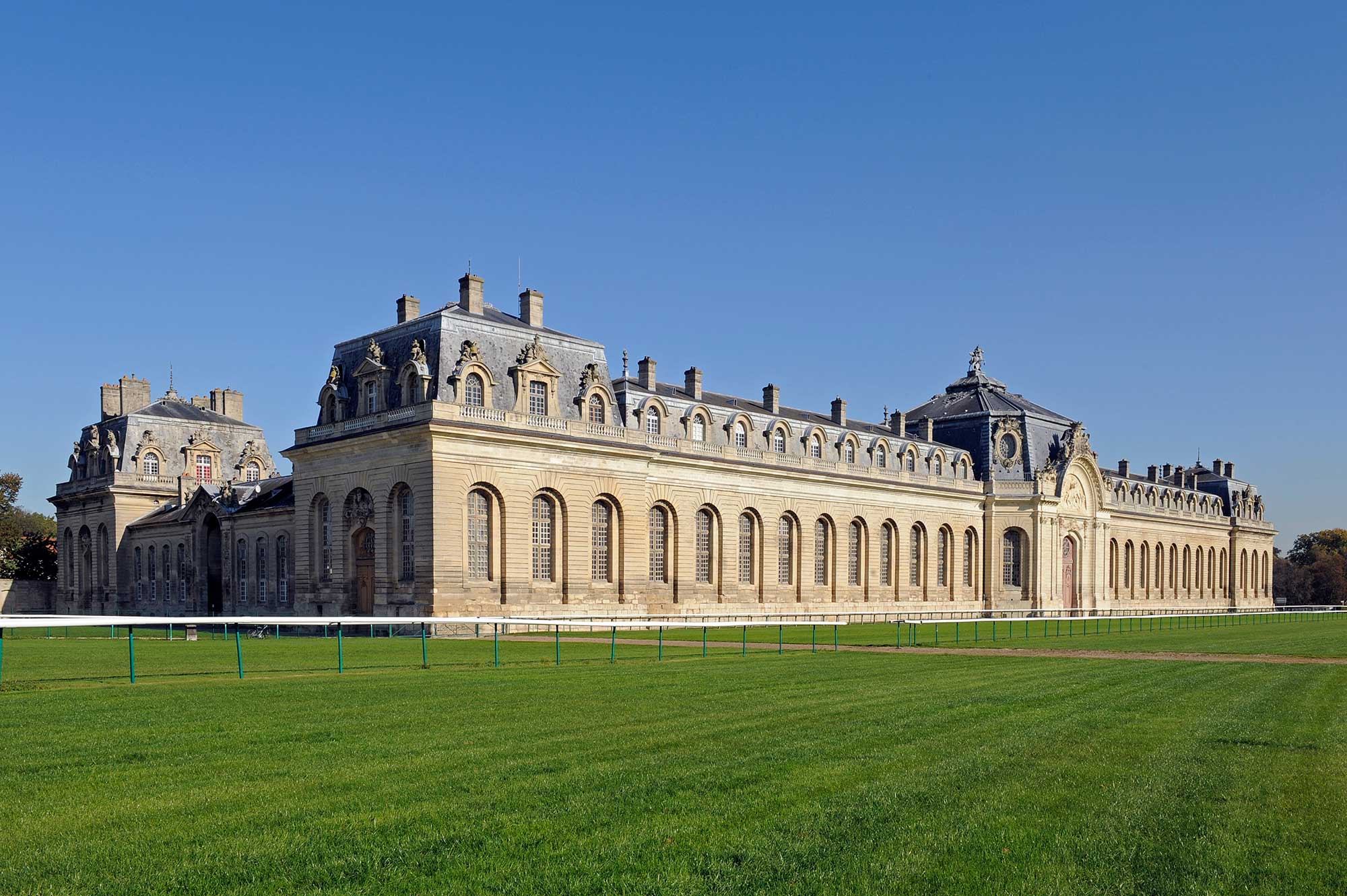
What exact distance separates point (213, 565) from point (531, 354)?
2972 centimetres

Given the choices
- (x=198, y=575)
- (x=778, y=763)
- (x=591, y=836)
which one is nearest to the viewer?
(x=591, y=836)

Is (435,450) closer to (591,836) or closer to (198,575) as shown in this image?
(198,575)

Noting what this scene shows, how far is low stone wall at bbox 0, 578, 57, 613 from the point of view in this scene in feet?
294

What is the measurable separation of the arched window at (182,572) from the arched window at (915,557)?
46517 mm

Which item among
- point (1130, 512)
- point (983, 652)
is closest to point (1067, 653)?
point (983, 652)

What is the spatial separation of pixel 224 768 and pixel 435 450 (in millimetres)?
38346

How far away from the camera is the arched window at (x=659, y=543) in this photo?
65.2 metres

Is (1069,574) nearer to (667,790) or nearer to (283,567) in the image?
(283,567)

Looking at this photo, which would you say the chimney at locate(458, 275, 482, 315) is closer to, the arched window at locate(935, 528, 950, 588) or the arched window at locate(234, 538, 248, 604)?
the arched window at locate(234, 538, 248, 604)

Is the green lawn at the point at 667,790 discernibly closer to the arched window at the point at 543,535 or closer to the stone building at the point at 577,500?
the stone building at the point at 577,500

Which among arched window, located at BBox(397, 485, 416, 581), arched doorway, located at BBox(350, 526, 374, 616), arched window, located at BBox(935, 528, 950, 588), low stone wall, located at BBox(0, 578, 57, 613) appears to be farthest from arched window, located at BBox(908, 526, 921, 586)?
low stone wall, located at BBox(0, 578, 57, 613)

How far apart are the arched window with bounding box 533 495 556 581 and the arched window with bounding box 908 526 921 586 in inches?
1320

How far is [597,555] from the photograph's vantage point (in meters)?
59.3

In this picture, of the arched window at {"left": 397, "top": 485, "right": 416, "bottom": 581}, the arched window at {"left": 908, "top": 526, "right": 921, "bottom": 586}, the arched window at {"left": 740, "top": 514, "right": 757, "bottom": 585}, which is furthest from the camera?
the arched window at {"left": 908, "top": 526, "right": 921, "bottom": 586}
